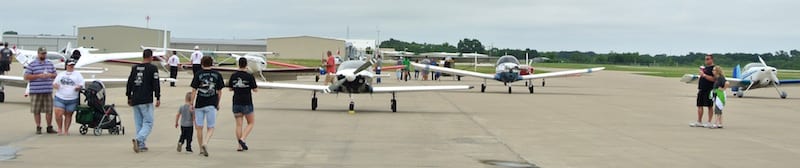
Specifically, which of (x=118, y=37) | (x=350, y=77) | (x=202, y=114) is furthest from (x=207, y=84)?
(x=118, y=37)

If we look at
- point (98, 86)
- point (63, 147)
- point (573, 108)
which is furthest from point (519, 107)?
point (63, 147)

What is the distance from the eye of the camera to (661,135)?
1595cm

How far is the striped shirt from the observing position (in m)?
14.1

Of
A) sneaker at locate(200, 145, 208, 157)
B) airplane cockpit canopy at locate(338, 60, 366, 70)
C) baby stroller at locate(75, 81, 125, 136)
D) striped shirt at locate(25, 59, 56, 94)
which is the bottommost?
sneaker at locate(200, 145, 208, 157)

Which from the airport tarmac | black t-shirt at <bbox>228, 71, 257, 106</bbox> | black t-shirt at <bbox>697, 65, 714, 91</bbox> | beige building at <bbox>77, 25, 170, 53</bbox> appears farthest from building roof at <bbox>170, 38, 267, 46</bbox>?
black t-shirt at <bbox>228, 71, 257, 106</bbox>

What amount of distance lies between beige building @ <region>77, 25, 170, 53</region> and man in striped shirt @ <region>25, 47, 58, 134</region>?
8356 cm

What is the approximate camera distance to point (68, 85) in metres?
13.4

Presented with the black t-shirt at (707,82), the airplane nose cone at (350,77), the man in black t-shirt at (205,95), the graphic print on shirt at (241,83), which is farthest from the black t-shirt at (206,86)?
the black t-shirt at (707,82)

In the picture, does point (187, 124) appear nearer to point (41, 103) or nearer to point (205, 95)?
point (205, 95)

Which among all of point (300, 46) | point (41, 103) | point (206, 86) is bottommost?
point (41, 103)

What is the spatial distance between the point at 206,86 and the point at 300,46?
10488 cm

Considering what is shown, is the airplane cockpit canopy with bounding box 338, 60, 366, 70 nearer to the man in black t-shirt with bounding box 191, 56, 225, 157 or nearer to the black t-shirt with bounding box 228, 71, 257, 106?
the black t-shirt with bounding box 228, 71, 257, 106

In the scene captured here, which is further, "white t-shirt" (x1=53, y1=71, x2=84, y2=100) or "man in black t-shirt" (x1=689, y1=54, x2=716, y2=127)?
"man in black t-shirt" (x1=689, y1=54, x2=716, y2=127)

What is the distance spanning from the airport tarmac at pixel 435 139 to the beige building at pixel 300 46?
89.7 metres
